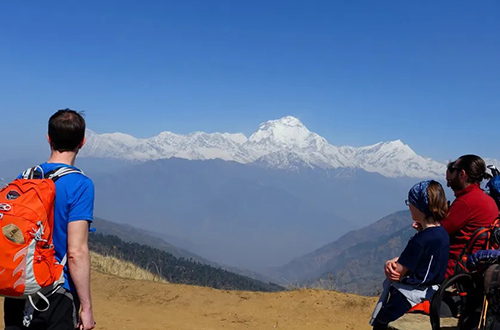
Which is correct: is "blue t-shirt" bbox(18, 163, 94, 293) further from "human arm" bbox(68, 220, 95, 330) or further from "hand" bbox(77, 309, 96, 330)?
"hand" bbox(77, 309, 96, 330)

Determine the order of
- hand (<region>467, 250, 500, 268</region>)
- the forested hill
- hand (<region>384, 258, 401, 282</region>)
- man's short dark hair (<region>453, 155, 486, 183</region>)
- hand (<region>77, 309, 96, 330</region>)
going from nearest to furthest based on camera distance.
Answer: hand (<region>77, 309, 96, 330</region>), hand (<region>467, 250, 500, 268</region>), hand (<region>384, 258, 401, 282</region>), man's short dark hair (<region>453, 155, 486, 183</region>), the forested hill

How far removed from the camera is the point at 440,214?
339 centimetres

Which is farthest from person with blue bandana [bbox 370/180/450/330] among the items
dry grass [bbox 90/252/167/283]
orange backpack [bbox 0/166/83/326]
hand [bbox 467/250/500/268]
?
dry grass [bbox 90/252/167/283]

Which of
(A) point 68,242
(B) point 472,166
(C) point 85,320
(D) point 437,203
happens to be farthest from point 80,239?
(B) point 472,166

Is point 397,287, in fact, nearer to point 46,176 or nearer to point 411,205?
point 411,205

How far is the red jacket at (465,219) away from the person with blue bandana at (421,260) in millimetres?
479

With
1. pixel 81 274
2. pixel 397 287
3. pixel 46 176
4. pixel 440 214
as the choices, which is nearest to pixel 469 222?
pixel 440 214

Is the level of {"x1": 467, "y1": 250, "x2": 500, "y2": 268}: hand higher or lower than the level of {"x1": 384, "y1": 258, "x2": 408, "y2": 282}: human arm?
higher

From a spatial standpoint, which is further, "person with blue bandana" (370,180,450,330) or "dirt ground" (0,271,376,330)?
"dirt ground" (0,271,376,330)

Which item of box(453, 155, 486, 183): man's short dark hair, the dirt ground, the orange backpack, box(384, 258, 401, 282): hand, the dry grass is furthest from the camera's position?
the dry grass

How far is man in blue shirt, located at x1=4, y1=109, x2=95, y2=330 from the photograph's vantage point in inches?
101

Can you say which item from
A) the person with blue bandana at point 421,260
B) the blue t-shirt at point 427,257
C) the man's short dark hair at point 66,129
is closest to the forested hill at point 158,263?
the person with blue bandana at point 421,260

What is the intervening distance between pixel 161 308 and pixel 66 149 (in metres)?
6.13

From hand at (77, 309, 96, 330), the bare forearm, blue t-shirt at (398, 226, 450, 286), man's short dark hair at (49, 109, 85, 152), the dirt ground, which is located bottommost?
the dirt ground
